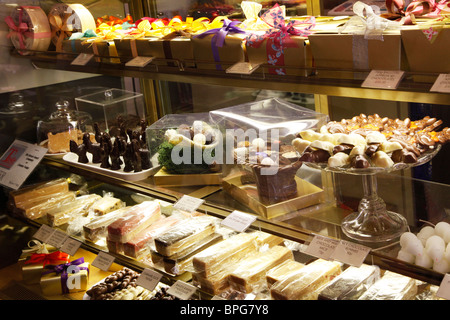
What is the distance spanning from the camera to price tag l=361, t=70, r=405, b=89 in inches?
43.4

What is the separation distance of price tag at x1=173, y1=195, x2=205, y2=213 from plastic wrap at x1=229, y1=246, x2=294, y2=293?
259mm

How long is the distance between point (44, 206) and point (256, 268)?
1.16 m

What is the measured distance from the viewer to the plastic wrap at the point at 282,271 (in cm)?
164

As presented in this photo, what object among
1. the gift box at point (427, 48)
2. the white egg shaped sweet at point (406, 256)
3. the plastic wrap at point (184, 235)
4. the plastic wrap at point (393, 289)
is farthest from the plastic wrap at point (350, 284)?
the gift box at point (427, 48)

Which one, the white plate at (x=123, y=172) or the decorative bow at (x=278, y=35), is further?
the white plate at (x=123, y=172)

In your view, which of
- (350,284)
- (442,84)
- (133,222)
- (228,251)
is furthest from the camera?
(133,222)

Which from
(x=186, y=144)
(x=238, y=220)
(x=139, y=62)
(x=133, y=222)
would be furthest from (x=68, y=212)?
(x=238, y=220)

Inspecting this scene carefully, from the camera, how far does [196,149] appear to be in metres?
1.83

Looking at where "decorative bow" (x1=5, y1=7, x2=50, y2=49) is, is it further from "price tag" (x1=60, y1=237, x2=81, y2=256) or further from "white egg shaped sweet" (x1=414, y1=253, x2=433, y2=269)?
"white egg shaped sweet" (x1=414, y1=253, x2=433, y2=269)

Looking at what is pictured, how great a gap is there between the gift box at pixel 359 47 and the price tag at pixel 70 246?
50.7 inches

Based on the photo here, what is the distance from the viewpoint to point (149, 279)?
5.97ft

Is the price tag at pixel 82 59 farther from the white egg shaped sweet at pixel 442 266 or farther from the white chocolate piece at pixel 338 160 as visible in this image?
the white egg shaped sweet at pixel 442 266

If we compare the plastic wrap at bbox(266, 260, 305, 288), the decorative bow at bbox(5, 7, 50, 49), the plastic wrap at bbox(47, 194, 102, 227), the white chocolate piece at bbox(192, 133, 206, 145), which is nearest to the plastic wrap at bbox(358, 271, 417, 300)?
the plastic wrap at bbox(266, 260, 305, 288)

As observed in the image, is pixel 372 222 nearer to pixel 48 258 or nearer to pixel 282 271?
pixel 282 271
